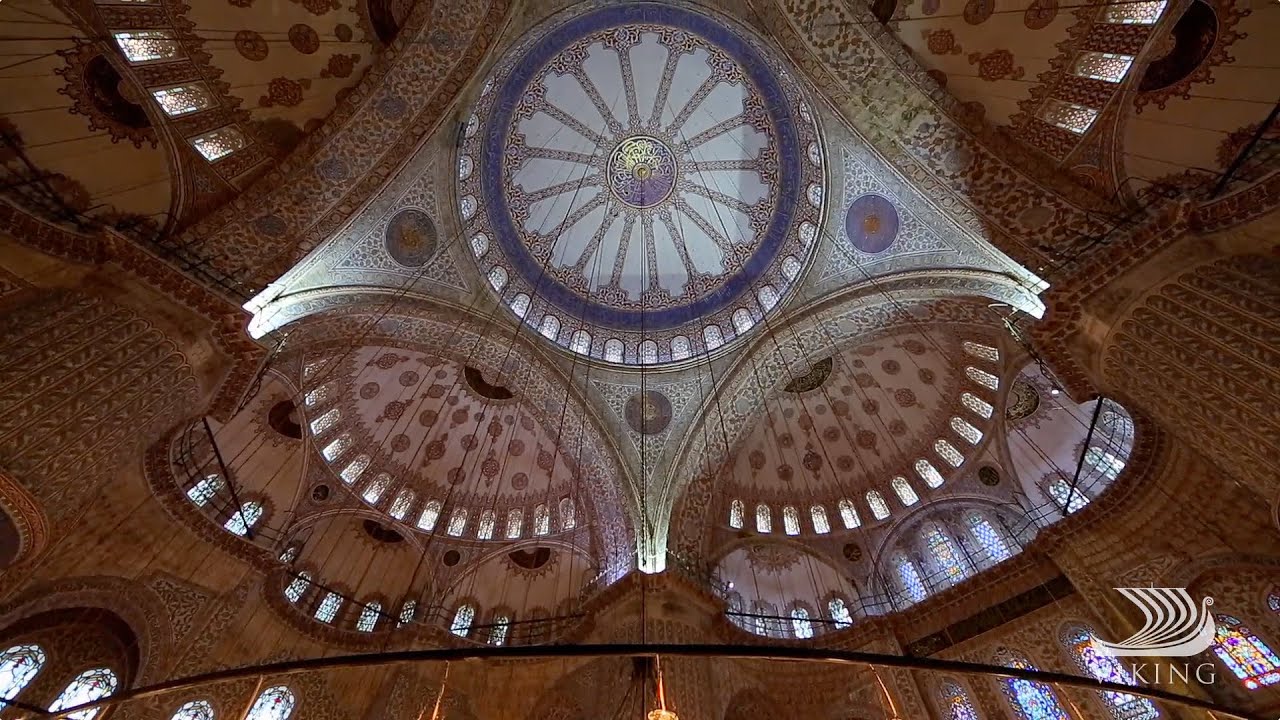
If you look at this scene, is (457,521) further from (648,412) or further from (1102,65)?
(1102,65)

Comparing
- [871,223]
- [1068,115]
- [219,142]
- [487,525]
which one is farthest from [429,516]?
[1068,115]

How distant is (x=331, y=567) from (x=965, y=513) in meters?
13.6

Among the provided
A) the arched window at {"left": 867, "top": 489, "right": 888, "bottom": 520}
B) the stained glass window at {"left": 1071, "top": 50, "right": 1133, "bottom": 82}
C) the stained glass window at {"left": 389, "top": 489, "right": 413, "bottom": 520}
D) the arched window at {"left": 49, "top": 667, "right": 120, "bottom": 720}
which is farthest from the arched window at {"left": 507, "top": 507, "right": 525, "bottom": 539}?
the stained glass window at {"left": 1071, "top": 50, "right": 1133, "bottom": 82}

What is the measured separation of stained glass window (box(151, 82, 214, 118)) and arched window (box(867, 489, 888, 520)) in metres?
13.7

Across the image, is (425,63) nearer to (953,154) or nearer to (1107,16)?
(953,154)

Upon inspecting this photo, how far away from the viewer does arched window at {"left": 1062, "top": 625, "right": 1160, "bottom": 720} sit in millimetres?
7141

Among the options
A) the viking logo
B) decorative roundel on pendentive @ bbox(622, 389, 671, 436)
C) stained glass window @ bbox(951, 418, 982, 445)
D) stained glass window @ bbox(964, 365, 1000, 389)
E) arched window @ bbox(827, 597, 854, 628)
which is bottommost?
the viking logo

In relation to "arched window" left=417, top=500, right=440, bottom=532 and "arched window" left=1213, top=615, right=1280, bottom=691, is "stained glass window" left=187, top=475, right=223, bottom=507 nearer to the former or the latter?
"arched window" left=417, top=500, right=440, bottom=532

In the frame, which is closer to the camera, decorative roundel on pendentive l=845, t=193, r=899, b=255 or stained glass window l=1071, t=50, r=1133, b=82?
stained glass window l=1071, t=50, r=1133, b=82

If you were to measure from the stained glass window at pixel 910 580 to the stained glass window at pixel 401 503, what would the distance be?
11040mm

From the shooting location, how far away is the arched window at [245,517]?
9.40 m

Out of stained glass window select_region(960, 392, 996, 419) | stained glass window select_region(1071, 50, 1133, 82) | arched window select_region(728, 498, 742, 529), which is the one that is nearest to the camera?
stained glass window select_region(1071, 50, 1133, 82)

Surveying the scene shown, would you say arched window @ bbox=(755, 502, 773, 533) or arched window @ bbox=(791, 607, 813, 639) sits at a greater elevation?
arched window @ bbox=(755, 502, 773, 533)

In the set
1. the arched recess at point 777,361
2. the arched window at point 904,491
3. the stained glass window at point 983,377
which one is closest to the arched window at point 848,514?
the arched recess at point 777,361
